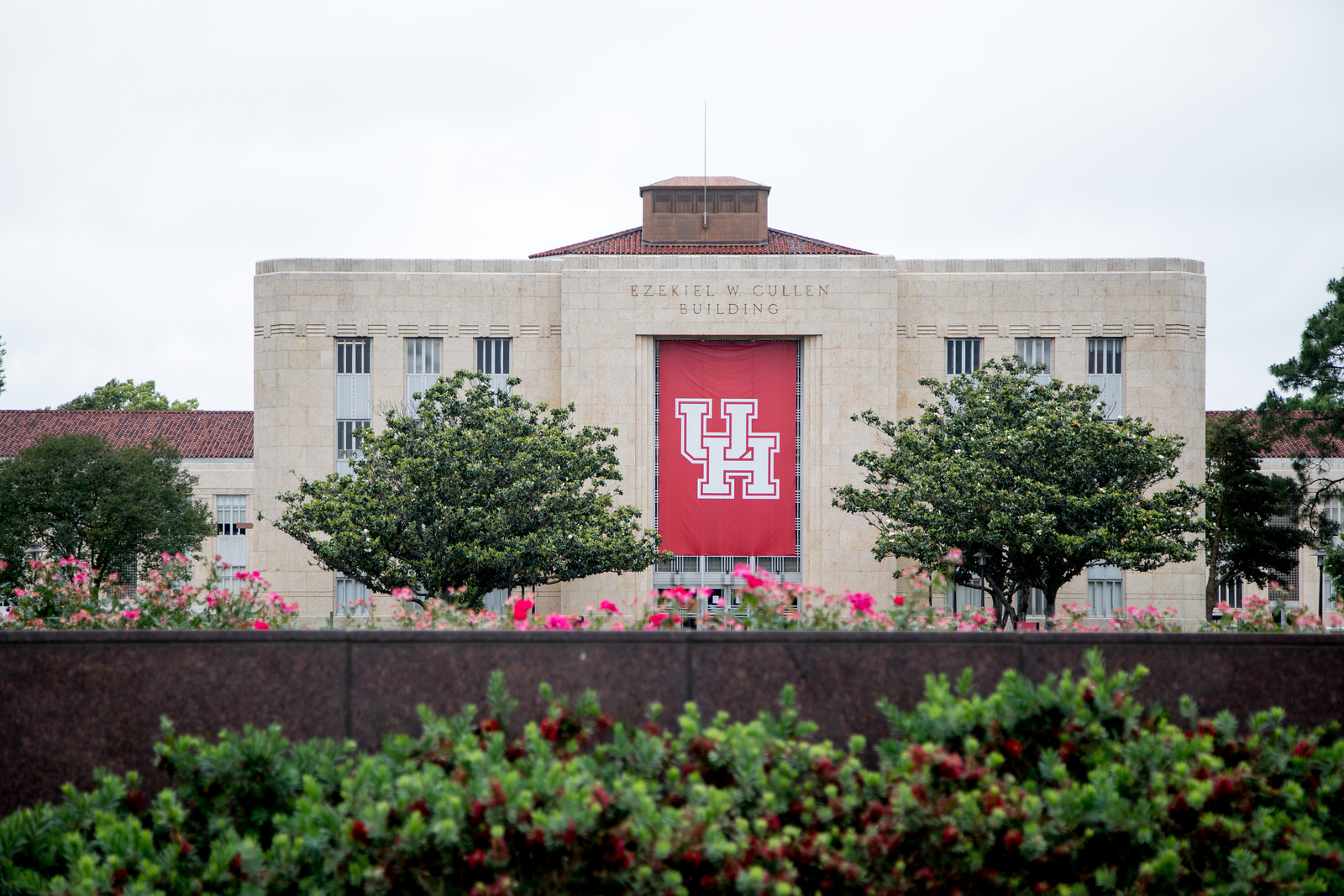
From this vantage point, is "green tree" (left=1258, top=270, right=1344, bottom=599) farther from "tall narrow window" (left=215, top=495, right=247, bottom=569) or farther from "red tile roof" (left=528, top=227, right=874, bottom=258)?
"tall narrow window" (left=215, top=495, right=247, bottom=569)

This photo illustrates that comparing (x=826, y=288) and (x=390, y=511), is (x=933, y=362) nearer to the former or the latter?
(x=826, y=288)

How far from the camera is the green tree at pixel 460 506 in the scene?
27031mm

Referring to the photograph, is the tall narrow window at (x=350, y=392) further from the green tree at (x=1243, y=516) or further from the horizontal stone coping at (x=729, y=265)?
the green tree at (x=1243, y=516)

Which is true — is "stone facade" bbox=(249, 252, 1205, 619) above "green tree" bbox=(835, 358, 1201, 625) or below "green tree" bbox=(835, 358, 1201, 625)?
above

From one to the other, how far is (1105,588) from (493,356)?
71.0ft

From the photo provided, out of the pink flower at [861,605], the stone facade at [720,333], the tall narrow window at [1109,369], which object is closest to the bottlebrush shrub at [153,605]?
the pink flower at [861,605]

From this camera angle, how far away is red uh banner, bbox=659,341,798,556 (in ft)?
124

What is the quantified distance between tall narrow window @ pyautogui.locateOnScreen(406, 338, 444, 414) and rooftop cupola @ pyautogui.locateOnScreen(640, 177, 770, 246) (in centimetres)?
1024

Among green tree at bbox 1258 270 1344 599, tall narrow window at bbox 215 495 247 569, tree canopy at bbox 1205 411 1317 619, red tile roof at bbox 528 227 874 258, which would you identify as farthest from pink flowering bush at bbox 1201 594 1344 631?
tall narrow window at bbox 215 495 247 569

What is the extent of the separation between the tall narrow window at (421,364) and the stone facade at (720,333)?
0.24 metres

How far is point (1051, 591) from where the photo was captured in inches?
1155

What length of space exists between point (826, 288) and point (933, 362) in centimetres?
441

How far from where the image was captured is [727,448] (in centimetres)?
3788

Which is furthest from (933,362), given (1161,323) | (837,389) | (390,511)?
(390,511)
